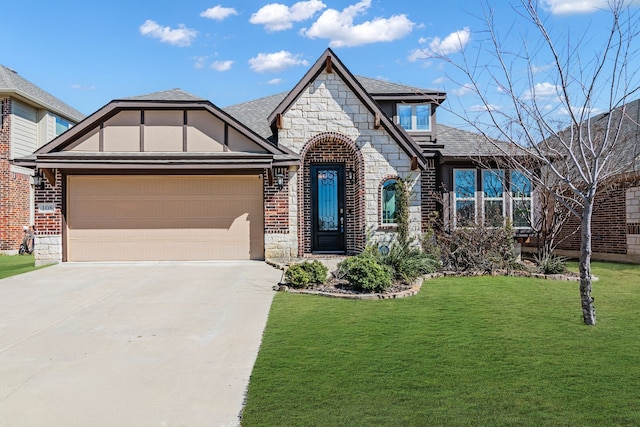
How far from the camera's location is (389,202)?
529 inches

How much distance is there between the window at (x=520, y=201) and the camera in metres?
14.0

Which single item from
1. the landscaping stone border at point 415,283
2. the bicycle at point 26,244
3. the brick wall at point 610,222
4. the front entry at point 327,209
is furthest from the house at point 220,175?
the bicycle at point 26,244

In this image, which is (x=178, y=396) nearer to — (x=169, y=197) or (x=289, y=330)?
(x=289, y=330)

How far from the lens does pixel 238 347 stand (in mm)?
5230

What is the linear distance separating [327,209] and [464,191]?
4353 millimetres

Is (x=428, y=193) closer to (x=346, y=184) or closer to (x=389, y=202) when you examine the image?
(x=389, y=202)

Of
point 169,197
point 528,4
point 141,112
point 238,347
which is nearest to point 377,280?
point 238,347

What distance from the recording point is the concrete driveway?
3607 millimetres

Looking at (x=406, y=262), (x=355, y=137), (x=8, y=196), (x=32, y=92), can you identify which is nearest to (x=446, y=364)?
(x=406, y=262)

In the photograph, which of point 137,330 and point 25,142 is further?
point 25,142

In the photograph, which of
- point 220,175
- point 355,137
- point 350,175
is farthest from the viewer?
point 350,175

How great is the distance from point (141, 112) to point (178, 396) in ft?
33.8

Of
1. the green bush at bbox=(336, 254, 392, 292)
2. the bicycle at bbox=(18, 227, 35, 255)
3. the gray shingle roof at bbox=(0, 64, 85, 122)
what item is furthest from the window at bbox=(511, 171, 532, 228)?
the gray shingle roof at bbox=(0, 64, 85, 122)

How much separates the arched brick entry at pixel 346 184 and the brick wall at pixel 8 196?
1198 cm
